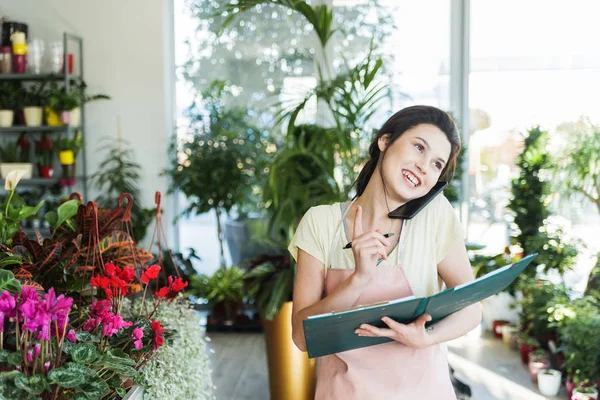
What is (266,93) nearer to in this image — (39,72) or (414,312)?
(39,72)

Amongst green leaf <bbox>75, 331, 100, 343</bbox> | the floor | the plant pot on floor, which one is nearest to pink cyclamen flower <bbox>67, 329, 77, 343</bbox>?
green leaf <bbox>75, 331, 100, 343</bbox>

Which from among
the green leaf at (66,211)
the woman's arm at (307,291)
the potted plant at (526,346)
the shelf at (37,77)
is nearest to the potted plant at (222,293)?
the shelf at (37,77)

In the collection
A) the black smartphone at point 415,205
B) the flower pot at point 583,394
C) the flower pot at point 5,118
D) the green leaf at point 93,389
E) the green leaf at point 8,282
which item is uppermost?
the flower pot at point 5,118

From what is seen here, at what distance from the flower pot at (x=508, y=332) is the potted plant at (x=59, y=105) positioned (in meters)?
3.84

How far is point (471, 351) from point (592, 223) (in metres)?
1.32

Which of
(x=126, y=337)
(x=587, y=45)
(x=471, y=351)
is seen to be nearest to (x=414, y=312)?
(x=126, y=337)

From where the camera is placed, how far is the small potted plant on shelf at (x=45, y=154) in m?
5.33

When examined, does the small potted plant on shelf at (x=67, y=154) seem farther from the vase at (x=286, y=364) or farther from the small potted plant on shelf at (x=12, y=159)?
the vase at (x=286, y=364)

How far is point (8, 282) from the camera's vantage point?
144 cm

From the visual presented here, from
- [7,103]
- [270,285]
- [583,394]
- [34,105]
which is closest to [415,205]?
[270,285]

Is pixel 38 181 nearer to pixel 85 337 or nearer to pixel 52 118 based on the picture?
pixel 52 118

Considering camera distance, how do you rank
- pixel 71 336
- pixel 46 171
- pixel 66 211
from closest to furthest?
pixel 71 336 < pixel 66 211 < pixel 46 171

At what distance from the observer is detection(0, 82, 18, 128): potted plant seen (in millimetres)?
5246

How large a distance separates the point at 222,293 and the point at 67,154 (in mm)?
1716
